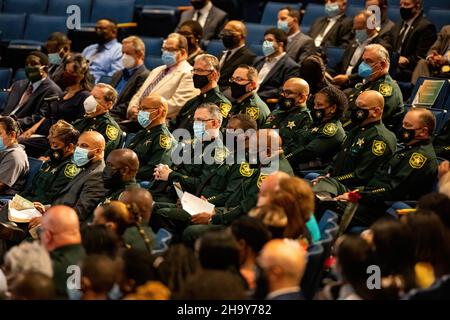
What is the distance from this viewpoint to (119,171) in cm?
559

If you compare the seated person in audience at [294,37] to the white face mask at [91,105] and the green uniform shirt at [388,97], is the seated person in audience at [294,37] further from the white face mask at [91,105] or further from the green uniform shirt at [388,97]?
the white face mask at [91,105]

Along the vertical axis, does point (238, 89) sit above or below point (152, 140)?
above

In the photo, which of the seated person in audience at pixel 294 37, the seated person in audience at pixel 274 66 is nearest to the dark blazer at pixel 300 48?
the seated person in audience at pixel 294 37

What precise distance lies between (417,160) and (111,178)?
163cm

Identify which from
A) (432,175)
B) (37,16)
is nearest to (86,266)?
(432,175)

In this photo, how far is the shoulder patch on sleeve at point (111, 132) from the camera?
259 inches

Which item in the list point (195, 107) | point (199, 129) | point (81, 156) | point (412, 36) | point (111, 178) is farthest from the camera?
point (412, 36)

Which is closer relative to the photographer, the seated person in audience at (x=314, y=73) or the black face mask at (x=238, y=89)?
the black face mask at (x=238, y=89)

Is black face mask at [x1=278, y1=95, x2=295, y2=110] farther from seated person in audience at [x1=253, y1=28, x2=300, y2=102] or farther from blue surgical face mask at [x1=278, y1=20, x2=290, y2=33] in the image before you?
blue surgical face mask at [x1=278, y1=20, x2=290, y2=33]

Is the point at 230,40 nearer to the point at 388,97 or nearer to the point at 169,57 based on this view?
the point at 169,57

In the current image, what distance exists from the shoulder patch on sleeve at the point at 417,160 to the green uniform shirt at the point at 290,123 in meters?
1.01

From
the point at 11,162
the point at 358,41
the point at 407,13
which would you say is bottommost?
the point at 11,162

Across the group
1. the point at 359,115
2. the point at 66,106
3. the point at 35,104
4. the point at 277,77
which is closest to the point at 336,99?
the point at 359,115
